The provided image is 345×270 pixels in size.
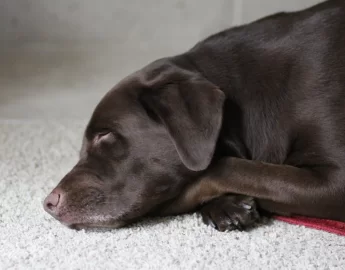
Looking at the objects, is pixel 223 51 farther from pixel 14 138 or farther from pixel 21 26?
pixel 21 26

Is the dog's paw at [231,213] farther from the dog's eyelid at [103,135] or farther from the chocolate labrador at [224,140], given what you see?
the dog's eyelid at [103,135]

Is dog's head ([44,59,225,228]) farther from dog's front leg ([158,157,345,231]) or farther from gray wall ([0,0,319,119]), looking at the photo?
gray wall ([0,0,319,119])

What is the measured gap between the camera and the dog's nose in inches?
70.6

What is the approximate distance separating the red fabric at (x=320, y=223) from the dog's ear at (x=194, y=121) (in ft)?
1.09

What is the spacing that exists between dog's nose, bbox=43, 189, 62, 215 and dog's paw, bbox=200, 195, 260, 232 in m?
0.42

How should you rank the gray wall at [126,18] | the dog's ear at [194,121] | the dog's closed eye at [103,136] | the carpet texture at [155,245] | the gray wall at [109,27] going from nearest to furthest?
1. the carpet texture at [155,245]
2. the dog's ear at [194,121]
3. the dog's closed eye at [103,136]
4. the gray wall at [109,27]
5. the gray wall at [126,18]

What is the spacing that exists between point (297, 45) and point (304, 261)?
2.21ft

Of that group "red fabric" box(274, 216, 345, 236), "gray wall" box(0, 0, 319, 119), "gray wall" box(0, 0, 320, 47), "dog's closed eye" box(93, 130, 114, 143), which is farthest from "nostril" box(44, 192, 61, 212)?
"gray wall" box(0, 0, 320, 47)

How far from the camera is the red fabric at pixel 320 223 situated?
1.82 meters

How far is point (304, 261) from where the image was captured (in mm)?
1651

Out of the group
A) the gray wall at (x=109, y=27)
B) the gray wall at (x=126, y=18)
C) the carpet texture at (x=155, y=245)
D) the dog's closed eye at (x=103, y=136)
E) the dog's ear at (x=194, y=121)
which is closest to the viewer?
the carpet texture at (x=155, y=245)

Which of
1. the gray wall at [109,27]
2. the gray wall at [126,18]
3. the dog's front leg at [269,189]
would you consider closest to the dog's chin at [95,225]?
the dog's front leg at [269,189]

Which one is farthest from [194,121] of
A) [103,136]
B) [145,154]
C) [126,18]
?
[126,18]

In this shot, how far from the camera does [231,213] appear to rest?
1834 mm
